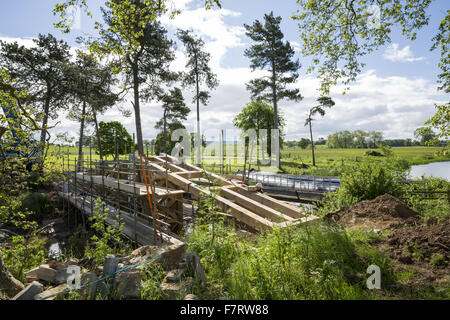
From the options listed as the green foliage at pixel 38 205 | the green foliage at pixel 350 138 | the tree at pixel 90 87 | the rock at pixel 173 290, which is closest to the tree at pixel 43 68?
the tree at pixel 90 87

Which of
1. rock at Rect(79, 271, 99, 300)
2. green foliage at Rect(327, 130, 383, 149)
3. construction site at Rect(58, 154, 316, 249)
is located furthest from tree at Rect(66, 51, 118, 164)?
green foliage at Rect(327, 130, 383, 149)

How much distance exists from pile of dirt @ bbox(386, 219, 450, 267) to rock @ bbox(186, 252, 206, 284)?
2980 mm

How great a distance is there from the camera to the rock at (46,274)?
3.99 meters

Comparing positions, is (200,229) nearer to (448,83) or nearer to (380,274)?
(380,274)

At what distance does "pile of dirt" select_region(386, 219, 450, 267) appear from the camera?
11.9 feet

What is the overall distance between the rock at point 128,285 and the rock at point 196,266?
27.3 inches

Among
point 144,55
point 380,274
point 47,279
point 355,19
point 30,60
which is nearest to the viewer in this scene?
point 380,274

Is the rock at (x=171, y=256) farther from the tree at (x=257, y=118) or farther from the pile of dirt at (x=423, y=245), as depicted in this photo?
the tree at (x=257, y=118)

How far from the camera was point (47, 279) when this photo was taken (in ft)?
13.1

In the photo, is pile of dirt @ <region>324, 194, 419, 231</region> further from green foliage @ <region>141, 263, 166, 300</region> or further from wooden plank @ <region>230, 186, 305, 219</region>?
green foliage @ <region>141, 263, 166, 300</region>

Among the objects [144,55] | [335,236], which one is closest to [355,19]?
[335,236]

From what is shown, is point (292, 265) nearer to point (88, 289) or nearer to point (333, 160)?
point (88, 289)

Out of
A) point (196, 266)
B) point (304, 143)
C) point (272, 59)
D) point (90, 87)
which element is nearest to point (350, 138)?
point (304, 143)
